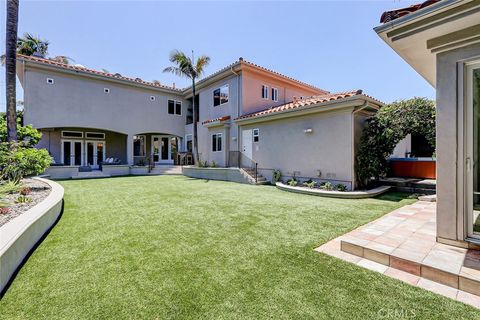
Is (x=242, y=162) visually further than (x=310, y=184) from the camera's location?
Yes

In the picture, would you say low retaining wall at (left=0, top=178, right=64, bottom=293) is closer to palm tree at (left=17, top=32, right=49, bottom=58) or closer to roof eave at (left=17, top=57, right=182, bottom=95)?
roof eave at (left=17, top=57, right=182, bottom=95)

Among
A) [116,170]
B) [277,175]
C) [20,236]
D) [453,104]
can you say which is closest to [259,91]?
[277,175]

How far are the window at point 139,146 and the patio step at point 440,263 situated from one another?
20.5m

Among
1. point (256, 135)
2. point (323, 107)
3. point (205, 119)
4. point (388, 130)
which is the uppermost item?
point (205, 119)

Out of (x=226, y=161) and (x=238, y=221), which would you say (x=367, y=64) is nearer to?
(x=226, y=161)

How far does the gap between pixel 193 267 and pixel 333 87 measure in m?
21.2

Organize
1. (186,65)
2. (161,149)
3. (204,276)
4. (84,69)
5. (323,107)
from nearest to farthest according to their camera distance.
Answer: (204,276)
(323,107)
(186,65)
(84,69)
(161,149)

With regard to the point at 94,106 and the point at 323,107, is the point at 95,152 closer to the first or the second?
the point at 94,106

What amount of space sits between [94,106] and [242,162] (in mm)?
12168

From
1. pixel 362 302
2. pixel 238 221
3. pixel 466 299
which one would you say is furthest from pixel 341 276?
pixel 238 221

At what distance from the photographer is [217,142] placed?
16641 millimetres

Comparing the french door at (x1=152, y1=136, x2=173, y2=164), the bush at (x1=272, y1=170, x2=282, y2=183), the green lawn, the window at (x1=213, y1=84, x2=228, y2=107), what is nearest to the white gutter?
the green lawn

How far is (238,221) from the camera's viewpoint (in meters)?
5.29

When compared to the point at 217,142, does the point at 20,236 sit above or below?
below
